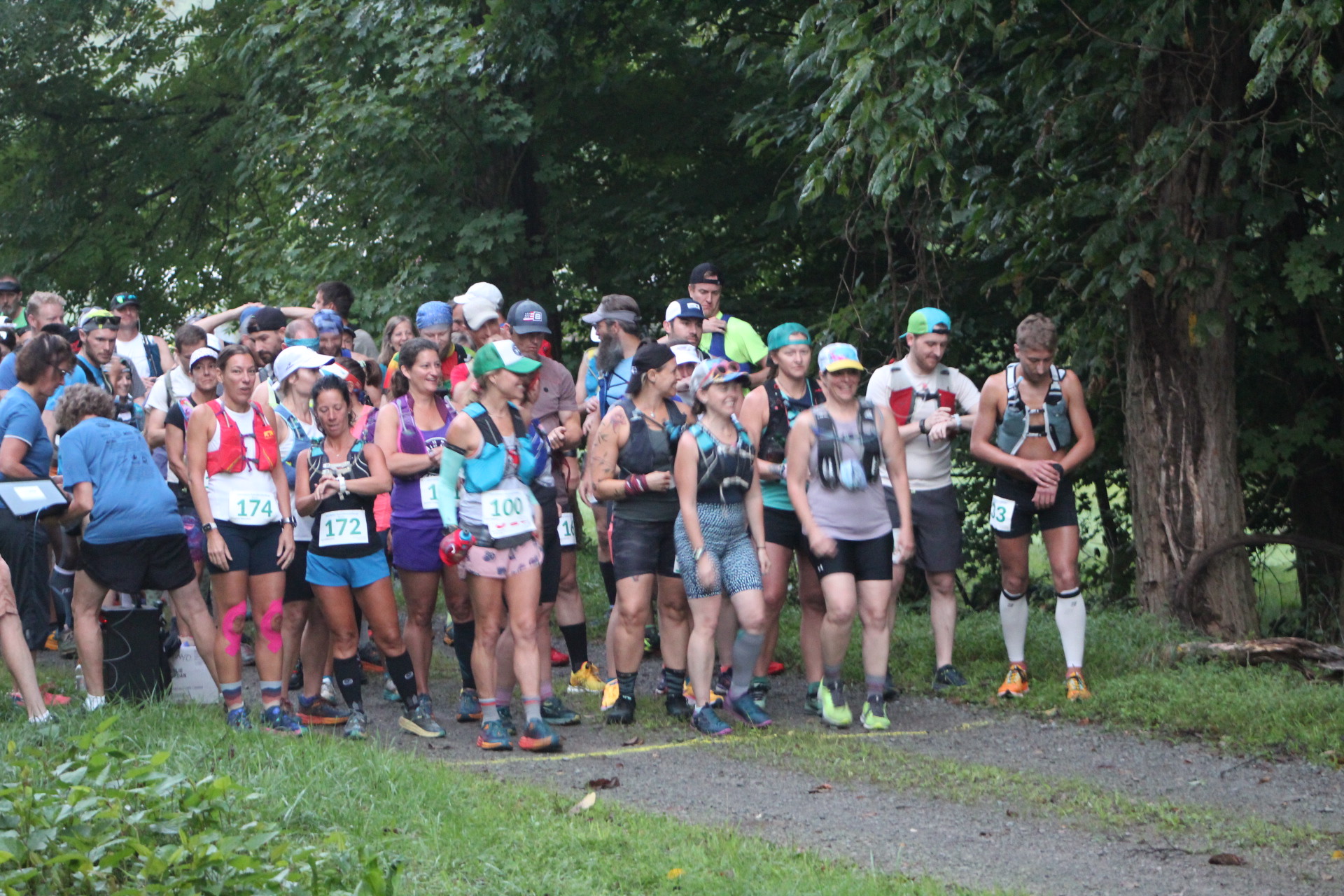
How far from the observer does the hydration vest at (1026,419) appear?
8414mm

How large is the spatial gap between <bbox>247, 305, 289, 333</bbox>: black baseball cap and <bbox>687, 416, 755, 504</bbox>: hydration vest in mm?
3635

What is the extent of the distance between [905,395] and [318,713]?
3787 millimetres

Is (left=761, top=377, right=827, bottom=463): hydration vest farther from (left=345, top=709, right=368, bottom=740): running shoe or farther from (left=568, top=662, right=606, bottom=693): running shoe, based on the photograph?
(left=345, top=709, right=368, bottom=740): running shoe

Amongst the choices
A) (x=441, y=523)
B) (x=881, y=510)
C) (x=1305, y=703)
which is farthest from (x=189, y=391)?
(x=1305, y=703)

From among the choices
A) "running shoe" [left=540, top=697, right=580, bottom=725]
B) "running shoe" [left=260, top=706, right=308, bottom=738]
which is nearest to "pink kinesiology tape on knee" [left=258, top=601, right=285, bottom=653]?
"running shoe" [left=260, top=706, right=308, bottom=738]

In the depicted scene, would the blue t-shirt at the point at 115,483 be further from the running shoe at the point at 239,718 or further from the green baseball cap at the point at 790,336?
the green baseball cap at the point at 790,336

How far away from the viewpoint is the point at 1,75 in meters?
17.1

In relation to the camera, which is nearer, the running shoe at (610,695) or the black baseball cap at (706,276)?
the running shoe at (610,695)

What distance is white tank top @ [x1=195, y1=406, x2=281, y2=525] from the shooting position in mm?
7320

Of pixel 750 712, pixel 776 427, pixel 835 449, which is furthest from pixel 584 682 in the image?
pixel 835 449

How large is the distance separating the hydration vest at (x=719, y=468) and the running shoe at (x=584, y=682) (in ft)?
5.94

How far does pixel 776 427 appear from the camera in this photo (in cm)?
829

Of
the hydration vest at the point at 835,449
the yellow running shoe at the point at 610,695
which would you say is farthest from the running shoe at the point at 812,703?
the hydration vest at the point at 835,449

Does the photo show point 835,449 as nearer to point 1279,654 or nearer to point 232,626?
point 1279,654
